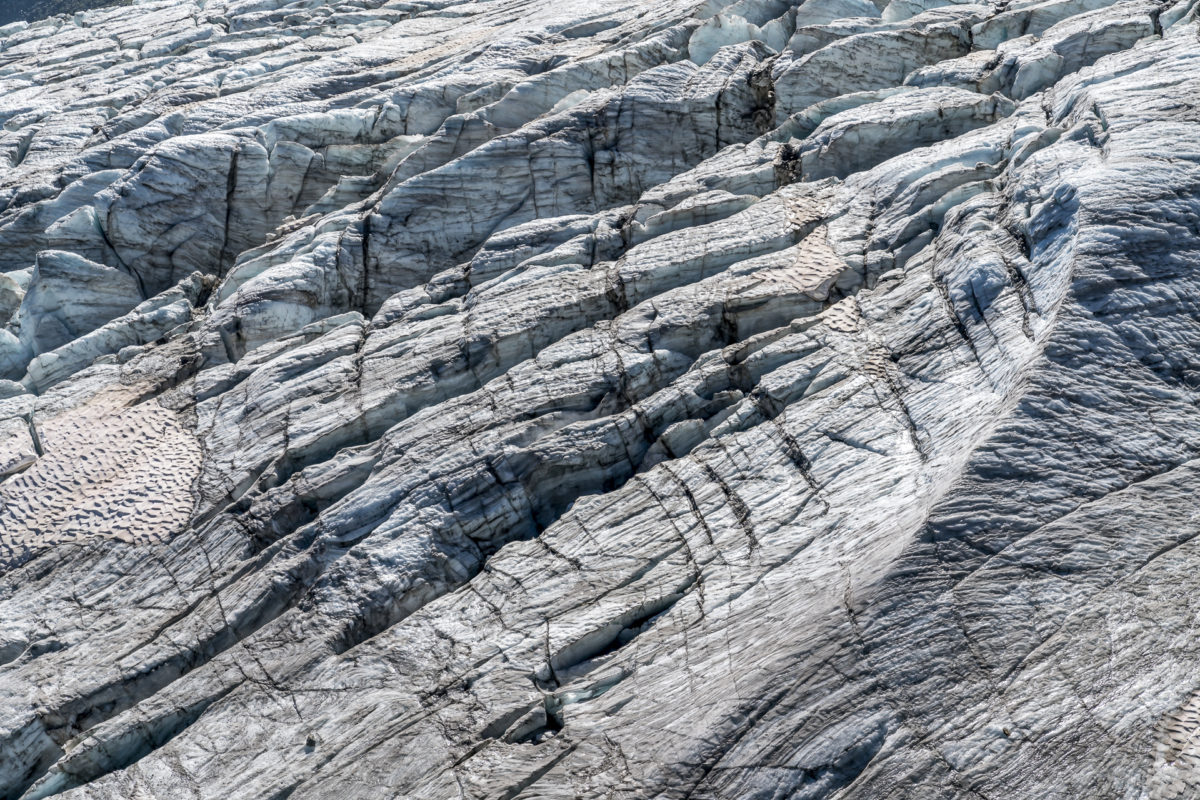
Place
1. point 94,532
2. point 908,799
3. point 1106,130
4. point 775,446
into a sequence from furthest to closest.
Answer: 1. point 94,532
2. point 1106,130
3. point 775,446
4. point 908,799

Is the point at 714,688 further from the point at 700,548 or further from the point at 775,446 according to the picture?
the point at 775,446

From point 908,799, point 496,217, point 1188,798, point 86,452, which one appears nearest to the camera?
point 1188,798

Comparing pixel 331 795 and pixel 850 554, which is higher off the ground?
pixel 850 554

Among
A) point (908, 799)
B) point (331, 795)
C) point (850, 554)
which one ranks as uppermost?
point (850, 554)

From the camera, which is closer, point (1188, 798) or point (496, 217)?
point (1188, 798)

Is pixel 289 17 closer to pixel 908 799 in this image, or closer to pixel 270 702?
pixel 270 702

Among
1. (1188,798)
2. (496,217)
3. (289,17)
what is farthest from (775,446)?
(289,17)

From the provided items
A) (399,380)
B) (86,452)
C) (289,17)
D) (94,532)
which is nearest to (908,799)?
(399,380)
